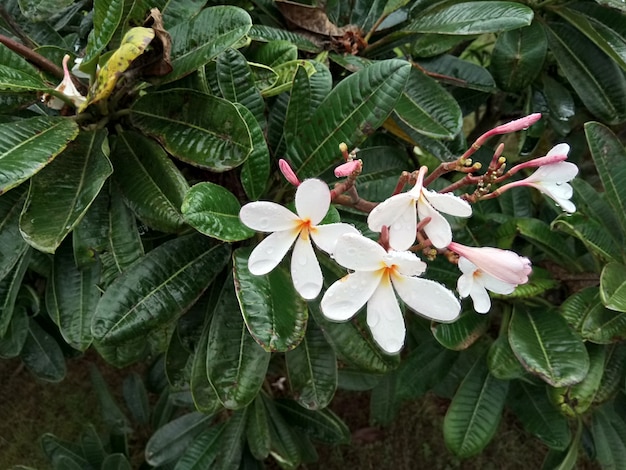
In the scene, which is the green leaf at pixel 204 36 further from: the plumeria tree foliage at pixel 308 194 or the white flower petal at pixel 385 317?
the white flower petal at pixel 385 317

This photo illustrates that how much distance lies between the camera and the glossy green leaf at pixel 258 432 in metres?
1.51

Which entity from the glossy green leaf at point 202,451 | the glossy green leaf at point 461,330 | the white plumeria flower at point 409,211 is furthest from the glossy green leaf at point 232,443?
the white plumeria flower at point 409,211

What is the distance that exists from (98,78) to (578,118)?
3.63ft

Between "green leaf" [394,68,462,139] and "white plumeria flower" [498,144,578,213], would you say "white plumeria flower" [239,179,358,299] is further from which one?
"green leaf" [394,68,462,139]

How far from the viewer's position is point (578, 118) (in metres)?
1.37

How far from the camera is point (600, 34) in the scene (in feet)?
3.75

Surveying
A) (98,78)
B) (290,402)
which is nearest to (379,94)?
(98,78)


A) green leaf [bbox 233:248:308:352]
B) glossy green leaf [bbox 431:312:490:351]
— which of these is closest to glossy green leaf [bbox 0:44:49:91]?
Result: green leaf [bbox 233:248:308:352]

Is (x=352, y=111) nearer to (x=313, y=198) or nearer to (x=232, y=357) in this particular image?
(x=313, y=198)

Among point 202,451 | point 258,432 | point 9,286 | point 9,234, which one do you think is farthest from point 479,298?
point 202,451

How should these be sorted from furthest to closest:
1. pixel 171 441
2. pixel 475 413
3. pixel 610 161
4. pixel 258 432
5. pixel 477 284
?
pixel 171 441, pixel 258 432, pixel 475 413, pixel 610 161, pixel 477 284

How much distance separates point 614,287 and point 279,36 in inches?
29.0

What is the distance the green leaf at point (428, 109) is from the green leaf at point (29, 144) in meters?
0.54

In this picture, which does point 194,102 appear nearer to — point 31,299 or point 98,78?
point 98,78
